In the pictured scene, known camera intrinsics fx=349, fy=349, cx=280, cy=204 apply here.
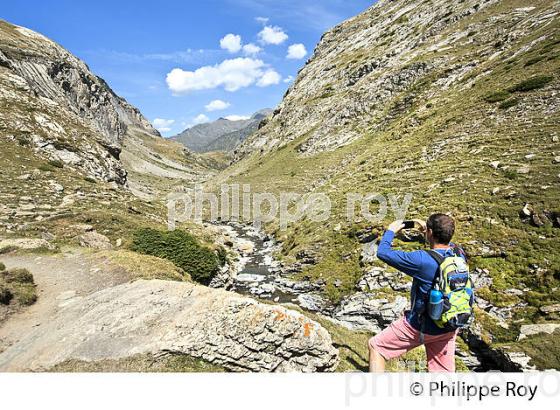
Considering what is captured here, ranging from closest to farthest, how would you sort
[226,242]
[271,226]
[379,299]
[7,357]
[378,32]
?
1. [7,357]
2. [379,299]
3. [226,242]
4. [271,226]
5. [378,32]

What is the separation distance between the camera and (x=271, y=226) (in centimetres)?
4519

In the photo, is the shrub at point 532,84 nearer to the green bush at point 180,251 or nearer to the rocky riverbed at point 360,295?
the rocky riverbed at point 360,295

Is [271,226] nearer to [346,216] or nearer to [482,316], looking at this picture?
[346,216]

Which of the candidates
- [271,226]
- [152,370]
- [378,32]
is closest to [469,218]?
[152,370]

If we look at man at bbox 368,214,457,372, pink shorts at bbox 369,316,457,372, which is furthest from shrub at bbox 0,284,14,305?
pink shorts at bbox 369,316,457,372

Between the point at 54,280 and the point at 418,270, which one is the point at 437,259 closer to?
the point at 418,270

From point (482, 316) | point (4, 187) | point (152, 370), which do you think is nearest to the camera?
point (152, 370)

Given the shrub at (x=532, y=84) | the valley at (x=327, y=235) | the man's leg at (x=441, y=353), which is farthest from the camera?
the shrub at (x=532, y=84)

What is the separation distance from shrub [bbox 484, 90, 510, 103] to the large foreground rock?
120 feet

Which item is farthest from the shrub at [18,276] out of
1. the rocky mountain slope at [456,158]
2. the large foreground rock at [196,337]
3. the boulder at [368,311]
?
the rocky mountain slope at [456,158]

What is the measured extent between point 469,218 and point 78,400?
23.1 metres

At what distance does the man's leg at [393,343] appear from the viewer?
6586mm

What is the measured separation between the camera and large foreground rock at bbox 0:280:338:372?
29.9 ft

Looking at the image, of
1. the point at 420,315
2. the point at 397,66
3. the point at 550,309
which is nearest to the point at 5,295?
the point at 420,315
